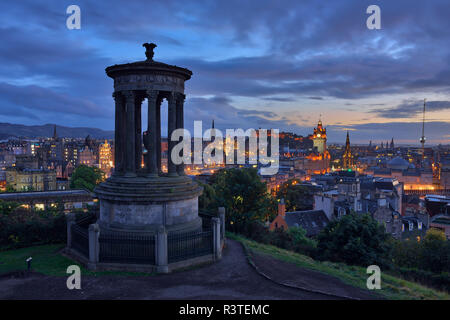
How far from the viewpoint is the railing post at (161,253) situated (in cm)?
1655

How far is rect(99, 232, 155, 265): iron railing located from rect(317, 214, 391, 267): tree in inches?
607

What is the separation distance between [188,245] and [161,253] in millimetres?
1863

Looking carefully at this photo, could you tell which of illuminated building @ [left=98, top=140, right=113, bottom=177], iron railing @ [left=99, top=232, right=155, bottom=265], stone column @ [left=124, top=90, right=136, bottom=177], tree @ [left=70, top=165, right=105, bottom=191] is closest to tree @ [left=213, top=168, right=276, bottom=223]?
stone column @ [left=124, top=90, right=136, bottom=177]

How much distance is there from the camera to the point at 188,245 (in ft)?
59.1

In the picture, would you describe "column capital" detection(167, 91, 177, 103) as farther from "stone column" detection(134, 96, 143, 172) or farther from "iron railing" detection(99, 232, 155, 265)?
"iron railing" detection(99, 232, 155, 265)

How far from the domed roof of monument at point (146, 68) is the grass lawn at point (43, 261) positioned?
11.4m

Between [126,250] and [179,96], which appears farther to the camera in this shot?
[179,96]

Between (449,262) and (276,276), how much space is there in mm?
23912

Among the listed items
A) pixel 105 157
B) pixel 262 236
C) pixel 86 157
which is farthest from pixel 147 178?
pixel 105 157

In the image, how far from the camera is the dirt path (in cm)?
1385

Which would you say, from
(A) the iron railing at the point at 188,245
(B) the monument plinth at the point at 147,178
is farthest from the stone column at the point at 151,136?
(A) the iron railing at the point at 188,245

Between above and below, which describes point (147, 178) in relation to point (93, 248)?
above

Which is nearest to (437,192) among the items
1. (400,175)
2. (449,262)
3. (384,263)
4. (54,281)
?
(400,175)

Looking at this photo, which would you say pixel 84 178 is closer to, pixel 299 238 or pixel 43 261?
pixel 299 238
